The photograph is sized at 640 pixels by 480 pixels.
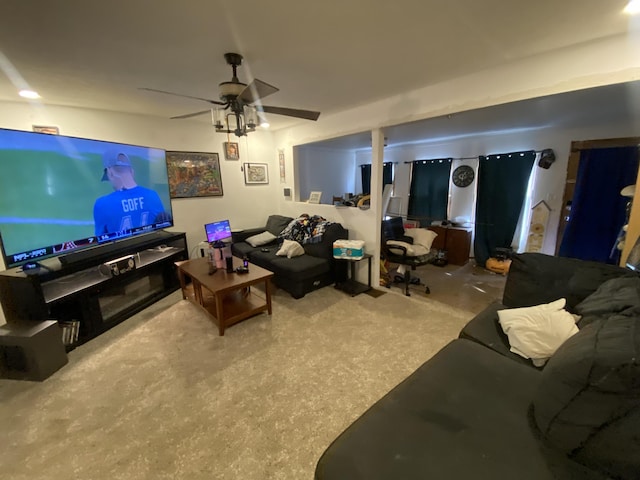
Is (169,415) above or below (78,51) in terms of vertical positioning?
below

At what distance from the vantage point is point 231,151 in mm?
4367

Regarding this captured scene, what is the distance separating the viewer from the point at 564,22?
1.56 metres

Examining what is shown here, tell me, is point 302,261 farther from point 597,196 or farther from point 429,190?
point 597,196

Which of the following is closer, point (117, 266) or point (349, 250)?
point (117, 266)

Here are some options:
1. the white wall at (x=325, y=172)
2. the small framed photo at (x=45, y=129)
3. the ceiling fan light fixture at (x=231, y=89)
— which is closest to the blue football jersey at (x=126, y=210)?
the small framed photo at (x=45, y=129)

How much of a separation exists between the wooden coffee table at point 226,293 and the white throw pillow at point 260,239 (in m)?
0.97

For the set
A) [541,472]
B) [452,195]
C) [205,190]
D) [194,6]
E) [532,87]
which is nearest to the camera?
[541,472]

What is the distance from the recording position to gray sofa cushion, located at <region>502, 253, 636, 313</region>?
1725mm

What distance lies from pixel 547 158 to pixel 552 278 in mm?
3157

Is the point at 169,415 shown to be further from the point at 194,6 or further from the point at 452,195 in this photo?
the point at 452,195

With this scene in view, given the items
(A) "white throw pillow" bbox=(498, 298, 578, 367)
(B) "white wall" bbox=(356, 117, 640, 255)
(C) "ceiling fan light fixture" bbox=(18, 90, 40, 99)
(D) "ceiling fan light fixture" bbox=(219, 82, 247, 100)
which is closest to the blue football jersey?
(C) "ceiling fan light fixture" bbox=(18, 90, 40, 99)

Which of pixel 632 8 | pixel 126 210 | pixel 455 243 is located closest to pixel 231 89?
pixel 126 210

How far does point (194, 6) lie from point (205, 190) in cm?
305

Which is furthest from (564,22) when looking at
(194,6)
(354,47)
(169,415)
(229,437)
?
(169,415)
